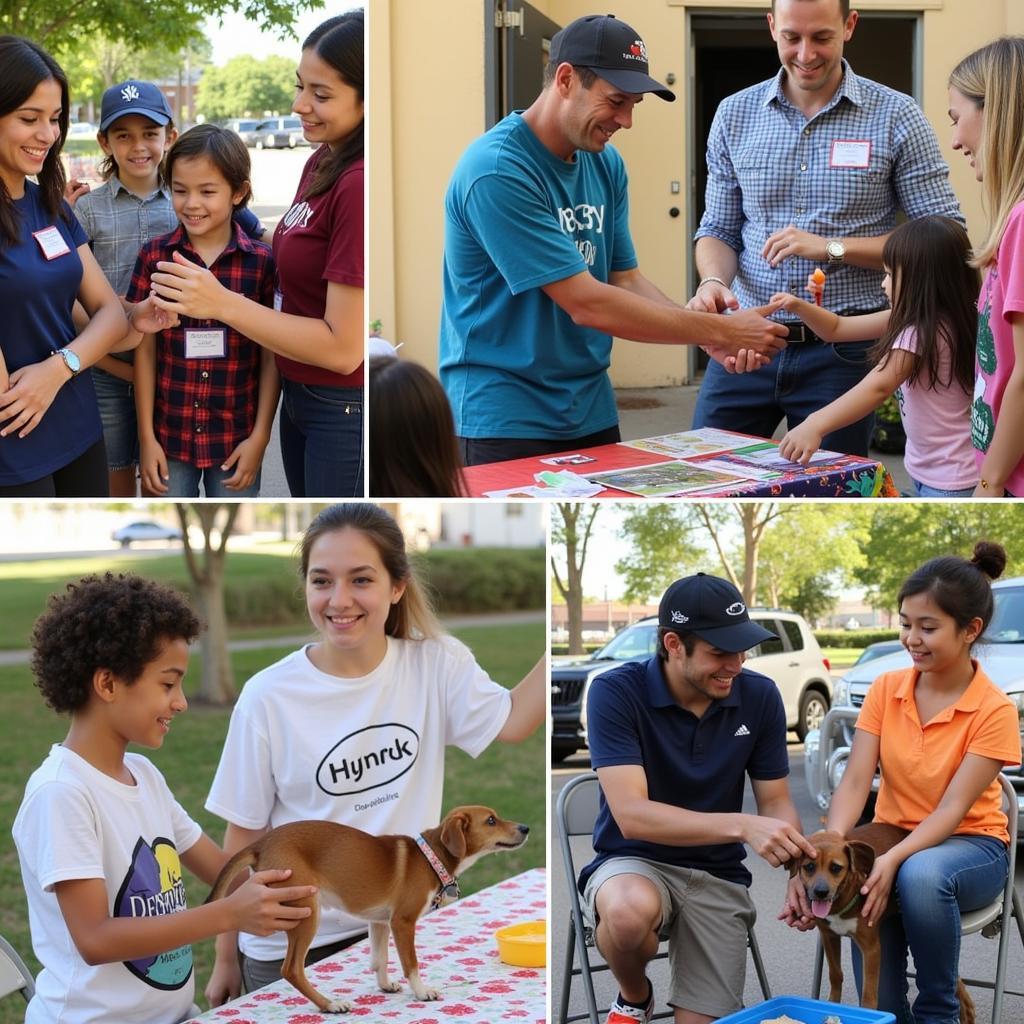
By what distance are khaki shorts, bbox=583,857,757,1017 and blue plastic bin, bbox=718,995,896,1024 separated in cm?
26

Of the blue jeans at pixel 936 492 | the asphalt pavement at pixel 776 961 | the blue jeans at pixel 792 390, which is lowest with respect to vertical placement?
the asphalt pavement at pixel 776 961

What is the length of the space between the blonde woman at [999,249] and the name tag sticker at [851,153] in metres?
0.54

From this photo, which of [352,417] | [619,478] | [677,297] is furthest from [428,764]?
[677,297]

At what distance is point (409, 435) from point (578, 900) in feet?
3.37

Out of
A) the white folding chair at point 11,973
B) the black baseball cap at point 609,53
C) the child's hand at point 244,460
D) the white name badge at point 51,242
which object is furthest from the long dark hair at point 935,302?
the white folding chair at point 11,973

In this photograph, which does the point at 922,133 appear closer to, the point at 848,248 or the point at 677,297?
the point at 848,248

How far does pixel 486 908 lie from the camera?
244 cm

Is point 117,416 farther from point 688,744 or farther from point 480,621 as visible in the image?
point 688,744

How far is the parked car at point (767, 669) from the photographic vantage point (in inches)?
110

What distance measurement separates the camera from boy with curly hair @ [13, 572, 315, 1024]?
1.97 meters

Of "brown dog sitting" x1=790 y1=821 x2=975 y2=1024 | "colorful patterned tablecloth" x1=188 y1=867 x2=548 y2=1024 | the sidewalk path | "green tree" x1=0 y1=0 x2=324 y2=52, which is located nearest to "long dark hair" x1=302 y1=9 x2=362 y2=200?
the sidewalk path

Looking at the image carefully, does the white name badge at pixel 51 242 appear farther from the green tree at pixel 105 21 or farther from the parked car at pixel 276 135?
the green tree at pixel 105 21

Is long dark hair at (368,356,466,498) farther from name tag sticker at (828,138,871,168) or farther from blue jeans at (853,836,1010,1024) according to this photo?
name tag sticker at (828,138,871,168)

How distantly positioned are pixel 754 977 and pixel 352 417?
2016 mm
